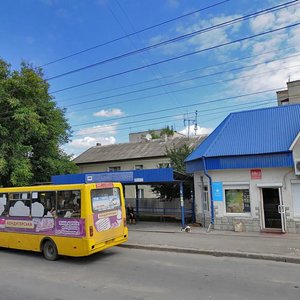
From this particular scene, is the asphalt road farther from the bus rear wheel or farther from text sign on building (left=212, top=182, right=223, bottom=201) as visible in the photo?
text sign on building (left=212, top=182, right=223, bottom=201)

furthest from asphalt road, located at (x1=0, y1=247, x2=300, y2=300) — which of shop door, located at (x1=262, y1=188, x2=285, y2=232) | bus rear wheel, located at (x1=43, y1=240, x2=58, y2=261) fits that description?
shop door, located at (x1=262, y1=188, x2=285, y2=232)

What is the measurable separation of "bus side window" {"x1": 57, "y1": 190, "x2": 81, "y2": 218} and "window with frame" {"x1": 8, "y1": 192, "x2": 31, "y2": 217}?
1.66m

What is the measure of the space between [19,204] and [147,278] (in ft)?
20.3

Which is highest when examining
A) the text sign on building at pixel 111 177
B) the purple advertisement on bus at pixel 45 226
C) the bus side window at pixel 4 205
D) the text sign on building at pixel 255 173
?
the text sign on building at pixel 111 177

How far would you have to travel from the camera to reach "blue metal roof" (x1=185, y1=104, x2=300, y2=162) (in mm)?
14420

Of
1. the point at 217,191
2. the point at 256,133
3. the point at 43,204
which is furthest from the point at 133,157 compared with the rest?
the point at 43,204

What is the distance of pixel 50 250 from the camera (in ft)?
34.7

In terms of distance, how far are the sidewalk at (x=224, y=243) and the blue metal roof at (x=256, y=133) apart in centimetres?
358

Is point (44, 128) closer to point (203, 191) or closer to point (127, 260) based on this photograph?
point (203, 191)

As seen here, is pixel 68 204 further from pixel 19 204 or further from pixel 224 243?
pixel 224 243

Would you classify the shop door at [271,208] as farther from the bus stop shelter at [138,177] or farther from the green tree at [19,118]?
the green tree at [19,118]

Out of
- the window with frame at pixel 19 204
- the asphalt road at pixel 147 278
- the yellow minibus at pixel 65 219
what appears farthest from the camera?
the window with frame at pixel 19 204

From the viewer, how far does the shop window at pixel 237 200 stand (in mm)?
14852

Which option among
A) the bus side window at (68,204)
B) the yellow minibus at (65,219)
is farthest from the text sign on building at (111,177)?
the bus side window at (68,204)
